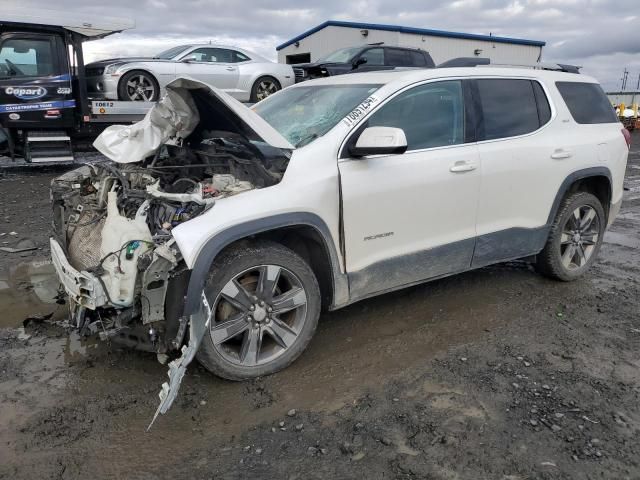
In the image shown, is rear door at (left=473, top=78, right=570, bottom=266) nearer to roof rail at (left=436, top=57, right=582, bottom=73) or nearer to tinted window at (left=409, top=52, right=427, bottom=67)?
roof rail at (left=436, top=57, right=582, bottom=73)

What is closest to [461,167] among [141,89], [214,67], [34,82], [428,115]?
[428,115]

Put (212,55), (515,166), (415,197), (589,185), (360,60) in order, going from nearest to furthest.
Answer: (415,197)
(515,166)
(589,185)
(212,55)
(360,60)

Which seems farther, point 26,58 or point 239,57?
point 239,57

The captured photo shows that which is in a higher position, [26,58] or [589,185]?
[26,58]

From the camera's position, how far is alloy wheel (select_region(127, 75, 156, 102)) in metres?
10.6

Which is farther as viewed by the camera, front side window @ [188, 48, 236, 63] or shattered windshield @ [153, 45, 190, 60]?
front side window @ [188, 48, 236, 63]

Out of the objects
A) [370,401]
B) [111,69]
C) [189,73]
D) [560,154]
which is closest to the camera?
[370,401]

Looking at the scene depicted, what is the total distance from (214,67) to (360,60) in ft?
11.6

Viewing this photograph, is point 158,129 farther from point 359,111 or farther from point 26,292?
point 26,292

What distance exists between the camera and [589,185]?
509 cm

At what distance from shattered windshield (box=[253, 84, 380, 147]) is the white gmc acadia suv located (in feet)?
0.05

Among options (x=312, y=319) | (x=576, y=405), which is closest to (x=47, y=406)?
Result: (x=312, y=319)

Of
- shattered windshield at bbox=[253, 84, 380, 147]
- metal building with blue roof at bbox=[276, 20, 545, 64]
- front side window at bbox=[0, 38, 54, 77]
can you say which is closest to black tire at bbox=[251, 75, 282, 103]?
front side window at bbox=[0, 38, 54, 77]

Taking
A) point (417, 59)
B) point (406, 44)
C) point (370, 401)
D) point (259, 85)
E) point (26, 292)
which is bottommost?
point (370, 401)
